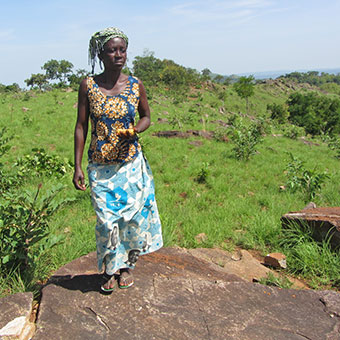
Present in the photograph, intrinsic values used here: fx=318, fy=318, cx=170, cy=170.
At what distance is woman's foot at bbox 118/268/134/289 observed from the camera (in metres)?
2.57

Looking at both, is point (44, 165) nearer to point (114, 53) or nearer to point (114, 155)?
→ point (114, 155)

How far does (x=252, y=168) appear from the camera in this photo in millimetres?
8094

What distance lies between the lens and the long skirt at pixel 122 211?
243 cm

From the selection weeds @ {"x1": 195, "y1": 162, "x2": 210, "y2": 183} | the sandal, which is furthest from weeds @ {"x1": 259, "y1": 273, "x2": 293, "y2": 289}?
weeds @ {"x1": 195, "y1": 162, "x2": 210, "y2": 183}

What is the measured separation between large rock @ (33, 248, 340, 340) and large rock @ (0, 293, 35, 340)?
81 millimetres

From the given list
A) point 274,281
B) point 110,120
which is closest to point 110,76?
point 110,120

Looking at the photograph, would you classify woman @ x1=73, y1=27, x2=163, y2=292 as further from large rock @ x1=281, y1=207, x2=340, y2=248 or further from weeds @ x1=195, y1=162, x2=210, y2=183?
weeds @ x1=195, y1=162, x2=210, y2=183

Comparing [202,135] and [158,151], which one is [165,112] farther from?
[158,151]

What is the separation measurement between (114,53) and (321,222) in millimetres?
2934

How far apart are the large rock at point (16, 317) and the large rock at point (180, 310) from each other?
0.27 ft

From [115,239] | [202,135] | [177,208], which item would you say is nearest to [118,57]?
[115,239]

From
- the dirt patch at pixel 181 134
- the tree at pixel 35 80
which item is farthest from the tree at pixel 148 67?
the dirt patch at pixel 181 134

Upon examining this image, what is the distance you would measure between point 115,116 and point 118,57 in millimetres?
437

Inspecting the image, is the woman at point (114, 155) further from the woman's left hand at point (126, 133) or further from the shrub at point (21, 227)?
the shrub at point (21, 227)
